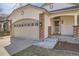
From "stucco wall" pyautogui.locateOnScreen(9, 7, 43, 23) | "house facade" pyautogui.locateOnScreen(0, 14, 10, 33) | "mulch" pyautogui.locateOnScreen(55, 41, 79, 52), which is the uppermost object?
"stucco wall" pyautogui.locateOnScreen(9, 7, 43, 23)

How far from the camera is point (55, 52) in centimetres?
346

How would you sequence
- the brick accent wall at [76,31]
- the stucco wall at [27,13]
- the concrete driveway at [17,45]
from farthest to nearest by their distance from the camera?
the stucco wall at [27,13], the concrete driveway at [17,45], the brick accent wall at [76,31]

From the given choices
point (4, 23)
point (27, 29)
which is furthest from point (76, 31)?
point (4, 23)

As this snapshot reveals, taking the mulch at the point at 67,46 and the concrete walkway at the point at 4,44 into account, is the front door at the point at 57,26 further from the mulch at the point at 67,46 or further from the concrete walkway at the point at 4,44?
the concrete walkway at the point at 4,44

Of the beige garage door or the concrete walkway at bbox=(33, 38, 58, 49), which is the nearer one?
the concrete walkway at bbox=(33, 38, 58, 49)

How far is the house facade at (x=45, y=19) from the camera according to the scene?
3.53 metres

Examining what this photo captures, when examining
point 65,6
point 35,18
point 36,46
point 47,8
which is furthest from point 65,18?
Answer: point 36,46

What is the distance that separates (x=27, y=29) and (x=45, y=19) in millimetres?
600

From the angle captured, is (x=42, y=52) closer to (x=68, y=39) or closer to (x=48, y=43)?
(x=48, y=43)

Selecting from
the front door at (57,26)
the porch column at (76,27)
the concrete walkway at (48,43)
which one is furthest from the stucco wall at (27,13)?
the porch column at (76,27)

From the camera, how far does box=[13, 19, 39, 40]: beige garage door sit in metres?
3.70

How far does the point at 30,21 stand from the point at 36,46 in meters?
0.74

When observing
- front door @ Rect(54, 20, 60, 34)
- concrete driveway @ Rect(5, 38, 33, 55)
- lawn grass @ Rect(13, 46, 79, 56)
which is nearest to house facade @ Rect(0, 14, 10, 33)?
concrete driveway @ Rect(5, 38, 33, 55)

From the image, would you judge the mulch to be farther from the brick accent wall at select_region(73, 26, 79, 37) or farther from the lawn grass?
the brick accent wall at select_region(73, 26, 79, 37)
